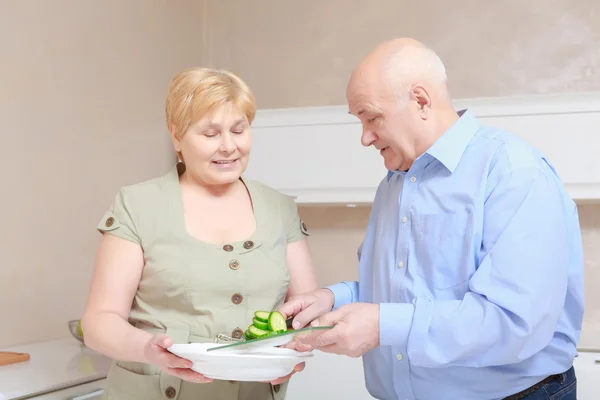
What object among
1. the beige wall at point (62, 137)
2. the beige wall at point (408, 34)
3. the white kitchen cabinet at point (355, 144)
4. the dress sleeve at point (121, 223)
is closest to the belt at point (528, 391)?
the dress sleeve at point (121, 223)

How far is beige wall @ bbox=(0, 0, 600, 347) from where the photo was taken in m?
2.35

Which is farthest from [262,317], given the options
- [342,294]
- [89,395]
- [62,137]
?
[62,137]

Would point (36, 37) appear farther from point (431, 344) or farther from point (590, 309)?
point (590, 309)

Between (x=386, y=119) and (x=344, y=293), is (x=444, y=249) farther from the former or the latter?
(x=344, y=293)

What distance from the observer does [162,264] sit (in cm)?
159

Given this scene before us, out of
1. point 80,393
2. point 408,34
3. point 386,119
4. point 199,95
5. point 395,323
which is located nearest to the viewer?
point 395,323

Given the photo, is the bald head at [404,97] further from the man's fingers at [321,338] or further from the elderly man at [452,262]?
the man's fingers at [321,338]

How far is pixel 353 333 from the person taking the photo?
132 cm

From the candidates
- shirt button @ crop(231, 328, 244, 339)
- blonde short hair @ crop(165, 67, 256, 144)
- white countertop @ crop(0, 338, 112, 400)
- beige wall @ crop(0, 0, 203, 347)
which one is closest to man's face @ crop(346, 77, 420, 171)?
blonde short hair @ crop(165, 67, 256, 144)

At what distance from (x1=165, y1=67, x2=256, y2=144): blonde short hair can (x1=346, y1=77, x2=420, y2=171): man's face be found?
0.28 metres

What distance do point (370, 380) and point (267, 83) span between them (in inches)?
80.5

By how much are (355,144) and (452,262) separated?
1.51 meters

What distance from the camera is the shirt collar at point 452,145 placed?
1.48 m

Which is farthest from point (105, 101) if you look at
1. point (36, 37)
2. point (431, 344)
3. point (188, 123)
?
point (431, 344)
